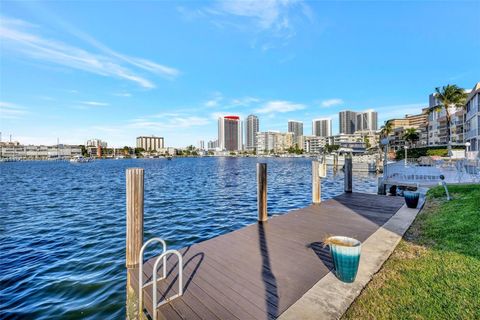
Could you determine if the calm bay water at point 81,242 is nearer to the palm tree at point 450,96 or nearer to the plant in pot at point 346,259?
the plant in pot at point 346,259

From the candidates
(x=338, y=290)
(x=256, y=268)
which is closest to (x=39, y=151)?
(x=256, y=268)

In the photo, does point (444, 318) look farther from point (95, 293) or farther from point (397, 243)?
point (95, 293)

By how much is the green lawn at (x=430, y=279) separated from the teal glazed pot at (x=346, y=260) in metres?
0.29

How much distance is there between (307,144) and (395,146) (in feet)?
374

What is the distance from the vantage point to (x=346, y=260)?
3.52 meters

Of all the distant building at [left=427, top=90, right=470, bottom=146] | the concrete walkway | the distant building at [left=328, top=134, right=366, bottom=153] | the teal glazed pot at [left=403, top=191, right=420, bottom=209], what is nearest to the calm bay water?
the concrete walkway

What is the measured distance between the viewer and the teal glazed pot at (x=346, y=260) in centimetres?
350

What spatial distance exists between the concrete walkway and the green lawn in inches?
4.1

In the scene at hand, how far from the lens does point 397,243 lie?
520 cm

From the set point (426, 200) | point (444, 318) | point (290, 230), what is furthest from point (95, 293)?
point (426, 200)

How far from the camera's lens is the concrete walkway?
2.97 metres

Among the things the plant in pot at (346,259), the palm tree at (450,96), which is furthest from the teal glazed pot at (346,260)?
the palm tree at (450,96)

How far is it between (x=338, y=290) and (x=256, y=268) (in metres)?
1.43

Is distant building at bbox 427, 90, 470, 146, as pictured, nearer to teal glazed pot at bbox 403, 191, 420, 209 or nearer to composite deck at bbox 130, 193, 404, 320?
teal glazed pot at bbox 403, 191, 420, 209
